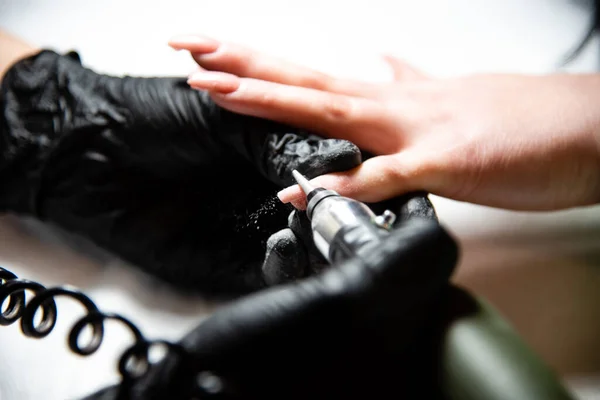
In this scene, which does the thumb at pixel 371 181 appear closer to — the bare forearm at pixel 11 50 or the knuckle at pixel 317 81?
the knuckle at pixel 317 81

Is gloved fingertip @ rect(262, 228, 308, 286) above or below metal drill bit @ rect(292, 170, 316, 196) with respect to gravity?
below

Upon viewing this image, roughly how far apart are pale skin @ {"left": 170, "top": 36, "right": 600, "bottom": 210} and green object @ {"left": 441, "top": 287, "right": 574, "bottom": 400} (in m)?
0.15

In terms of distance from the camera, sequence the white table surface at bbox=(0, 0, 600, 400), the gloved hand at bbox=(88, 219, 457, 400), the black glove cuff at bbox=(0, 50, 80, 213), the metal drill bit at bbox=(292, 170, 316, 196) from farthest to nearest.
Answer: the black glove cuff at bbox=(0, 50, 80, 213)
the white table surface at bbox=(0, 0, 600, 400)
the metal drill bit at bbox=(292, 170, 316, 196)
the gloved hand at bbox=(88, 219, 457, 400)

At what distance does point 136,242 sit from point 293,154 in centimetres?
25

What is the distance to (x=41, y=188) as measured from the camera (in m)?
0.52

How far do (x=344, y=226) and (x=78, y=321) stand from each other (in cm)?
15

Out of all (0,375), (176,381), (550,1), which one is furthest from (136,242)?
(550,1)

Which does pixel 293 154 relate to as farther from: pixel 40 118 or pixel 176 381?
pixel 40 118

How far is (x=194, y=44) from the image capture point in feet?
1.52

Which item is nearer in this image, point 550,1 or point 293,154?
point 293,154

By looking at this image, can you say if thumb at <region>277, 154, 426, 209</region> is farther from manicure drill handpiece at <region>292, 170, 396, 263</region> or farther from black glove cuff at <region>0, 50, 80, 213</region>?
black glove cuff at <region>0, 50, 80, 213</region>

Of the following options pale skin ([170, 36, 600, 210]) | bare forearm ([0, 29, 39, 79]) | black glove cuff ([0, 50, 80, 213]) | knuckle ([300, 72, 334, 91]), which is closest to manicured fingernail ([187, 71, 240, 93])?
pale skin ([170, 36, 600, 210])

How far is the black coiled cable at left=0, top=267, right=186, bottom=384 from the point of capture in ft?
0.67

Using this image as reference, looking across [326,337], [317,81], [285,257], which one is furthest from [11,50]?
[326,337]
